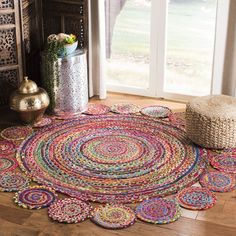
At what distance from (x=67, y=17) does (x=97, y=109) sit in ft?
2.69

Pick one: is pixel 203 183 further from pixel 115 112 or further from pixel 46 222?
pixel 115 112

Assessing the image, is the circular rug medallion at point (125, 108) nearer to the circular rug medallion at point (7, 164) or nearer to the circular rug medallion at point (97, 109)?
the circular rug medallion at point (97, 109)

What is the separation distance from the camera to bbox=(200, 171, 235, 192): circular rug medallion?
9.47 feet

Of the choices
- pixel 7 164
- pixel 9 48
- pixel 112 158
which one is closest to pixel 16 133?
pixel 7 164

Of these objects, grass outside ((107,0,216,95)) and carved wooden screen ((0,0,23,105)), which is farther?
grass outside ((107,0,216,95))

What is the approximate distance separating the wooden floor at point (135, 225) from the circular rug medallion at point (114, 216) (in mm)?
30

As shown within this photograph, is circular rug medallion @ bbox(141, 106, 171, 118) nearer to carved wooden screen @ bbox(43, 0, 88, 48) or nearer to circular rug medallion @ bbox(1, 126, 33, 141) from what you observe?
carved wooden screen @ bbox(43, 0, 88, 48)

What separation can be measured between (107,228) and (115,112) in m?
1.62

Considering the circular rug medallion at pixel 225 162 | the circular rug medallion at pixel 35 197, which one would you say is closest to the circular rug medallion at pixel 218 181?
the circular rug medallion at pixel 225 162

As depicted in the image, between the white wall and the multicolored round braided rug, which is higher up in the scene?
the white wall

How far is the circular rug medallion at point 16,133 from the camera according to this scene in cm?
359

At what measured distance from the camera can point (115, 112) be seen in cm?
403

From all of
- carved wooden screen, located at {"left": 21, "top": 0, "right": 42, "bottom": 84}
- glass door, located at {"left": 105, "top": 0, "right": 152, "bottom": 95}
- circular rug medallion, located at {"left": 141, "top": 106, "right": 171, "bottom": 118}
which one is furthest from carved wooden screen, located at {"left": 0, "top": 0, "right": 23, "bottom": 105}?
circular rug medallion, located at {"left": 141, "top": 106, "right": 171, "bottom": 118}

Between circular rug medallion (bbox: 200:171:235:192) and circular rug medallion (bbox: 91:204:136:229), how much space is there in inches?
21.3
